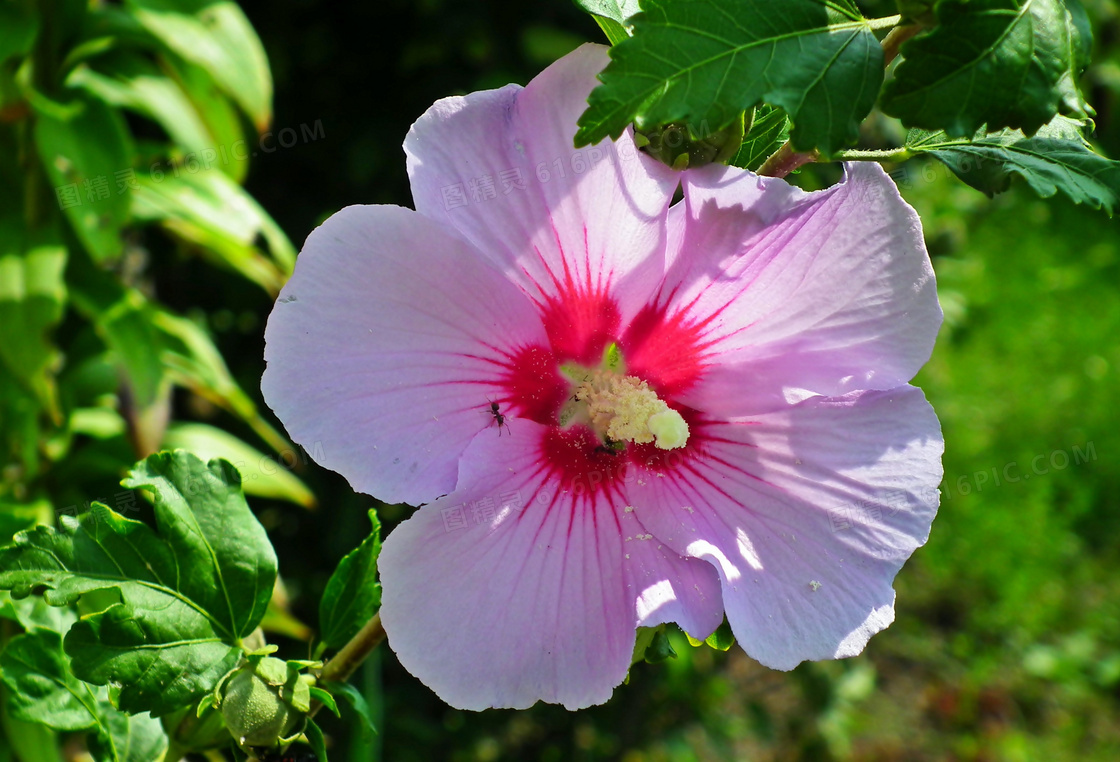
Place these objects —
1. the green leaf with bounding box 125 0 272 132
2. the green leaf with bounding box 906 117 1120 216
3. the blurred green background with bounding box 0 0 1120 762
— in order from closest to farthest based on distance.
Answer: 1. the green leaf with bounding box 906 117 1120 216
2. the green leaf with bounding box 125 0 272 132
3. the blurred green background with bounding box 0 0 1120 762

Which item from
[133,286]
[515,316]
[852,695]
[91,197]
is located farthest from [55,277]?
[852,695]

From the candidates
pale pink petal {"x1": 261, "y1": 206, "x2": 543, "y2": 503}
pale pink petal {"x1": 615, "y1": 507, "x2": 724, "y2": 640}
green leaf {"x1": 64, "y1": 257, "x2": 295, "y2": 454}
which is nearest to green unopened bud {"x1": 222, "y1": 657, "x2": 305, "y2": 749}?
pale pink petal {"x1": 261, "y1": 206, "x2": 543, "y2": 503}

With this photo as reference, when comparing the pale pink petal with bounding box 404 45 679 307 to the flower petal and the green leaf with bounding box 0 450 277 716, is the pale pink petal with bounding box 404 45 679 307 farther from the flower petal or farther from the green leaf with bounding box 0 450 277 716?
the green leaf with bounding box 0 450 277 716

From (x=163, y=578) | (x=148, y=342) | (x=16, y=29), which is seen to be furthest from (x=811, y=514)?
(x=16, y=29)

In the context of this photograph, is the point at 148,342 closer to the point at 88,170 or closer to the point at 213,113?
the point at 88,170

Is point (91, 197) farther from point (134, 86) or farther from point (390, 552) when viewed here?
point (390, 552)
